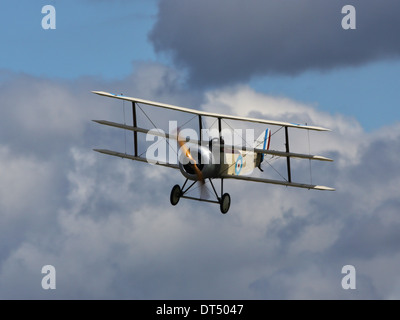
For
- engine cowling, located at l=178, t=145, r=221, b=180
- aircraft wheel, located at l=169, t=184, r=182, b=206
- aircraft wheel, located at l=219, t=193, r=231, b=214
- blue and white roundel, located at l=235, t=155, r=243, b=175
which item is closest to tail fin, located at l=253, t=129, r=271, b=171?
blue and white roundel, located at l=235, t=155, r=243, b=175

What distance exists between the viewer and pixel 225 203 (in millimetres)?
30578

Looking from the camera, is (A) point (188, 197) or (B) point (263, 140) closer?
(A) point (188, 197)

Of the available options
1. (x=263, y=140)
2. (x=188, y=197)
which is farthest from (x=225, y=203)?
→ (x=263, y=140)

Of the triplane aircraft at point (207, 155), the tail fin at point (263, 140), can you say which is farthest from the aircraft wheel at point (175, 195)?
the tail fin at point (263, 140)

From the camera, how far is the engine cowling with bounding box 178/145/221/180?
29.9 metres

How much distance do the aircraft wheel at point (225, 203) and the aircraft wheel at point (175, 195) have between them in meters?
1.84

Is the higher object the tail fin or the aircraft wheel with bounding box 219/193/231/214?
the tail fin

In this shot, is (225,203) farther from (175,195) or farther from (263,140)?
(263,140)

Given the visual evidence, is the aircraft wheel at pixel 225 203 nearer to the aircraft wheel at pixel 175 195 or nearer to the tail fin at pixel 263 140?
the aircraft wheel at pixel 175 195

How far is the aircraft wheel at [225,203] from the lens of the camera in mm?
30469

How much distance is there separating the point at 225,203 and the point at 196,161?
7.59 feet

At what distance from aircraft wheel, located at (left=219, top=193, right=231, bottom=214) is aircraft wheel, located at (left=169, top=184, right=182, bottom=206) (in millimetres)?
1845

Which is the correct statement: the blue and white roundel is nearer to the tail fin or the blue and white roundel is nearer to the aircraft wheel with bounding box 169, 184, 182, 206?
the aircraft wheel with bounding box 169, 184, 182, 206
